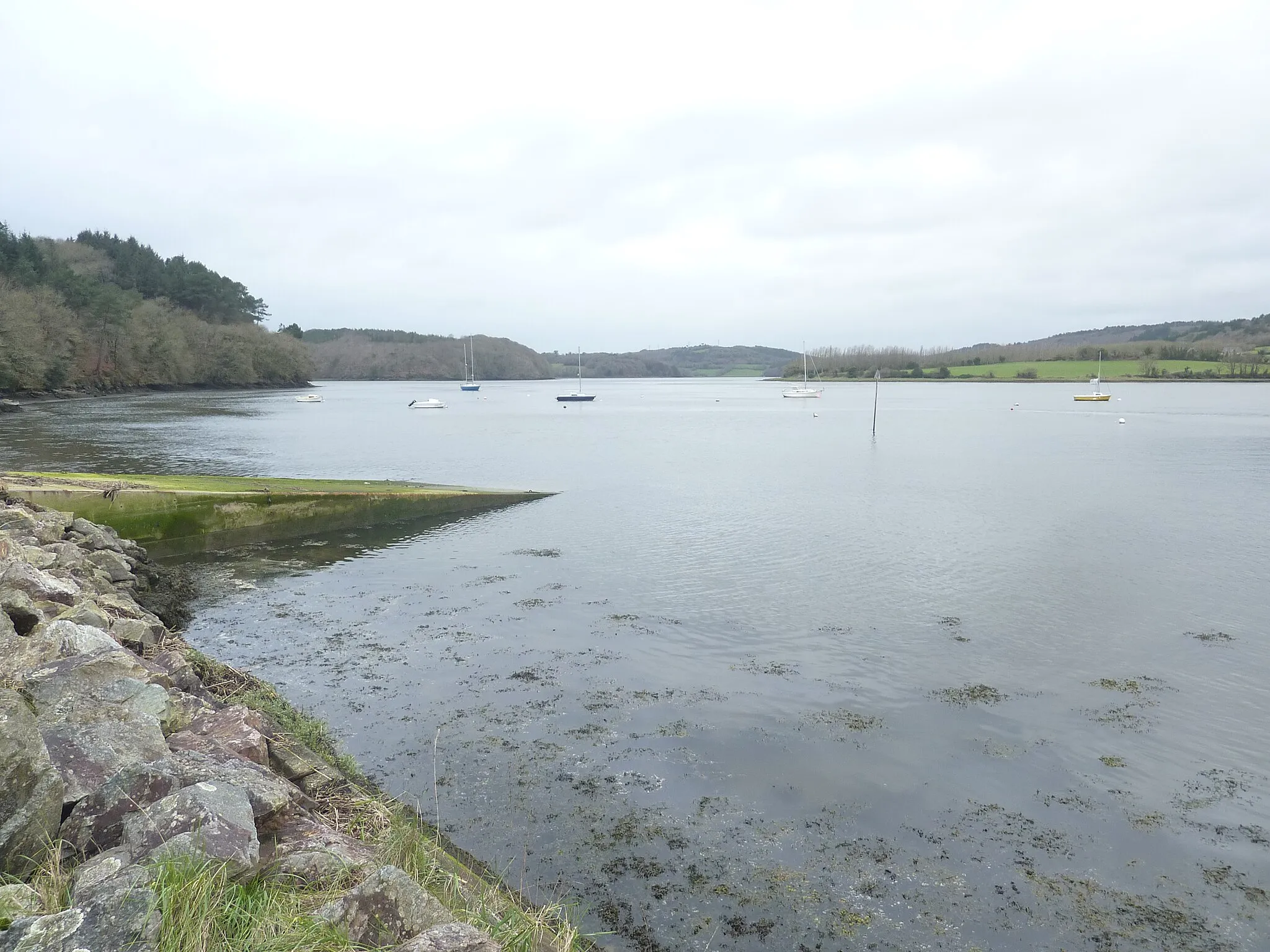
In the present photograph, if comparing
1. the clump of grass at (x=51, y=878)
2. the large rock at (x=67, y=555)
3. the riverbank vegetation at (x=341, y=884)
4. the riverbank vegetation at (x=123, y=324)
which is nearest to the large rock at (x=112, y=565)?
the large rock at (x=67, y=555)

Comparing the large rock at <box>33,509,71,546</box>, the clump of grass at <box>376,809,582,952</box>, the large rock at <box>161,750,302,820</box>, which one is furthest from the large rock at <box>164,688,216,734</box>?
the large rock at <box>33,509,71,546</box>

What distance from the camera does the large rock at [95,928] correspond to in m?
3.10

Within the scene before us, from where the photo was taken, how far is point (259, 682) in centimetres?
898

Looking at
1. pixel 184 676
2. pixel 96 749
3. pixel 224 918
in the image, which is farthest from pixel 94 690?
pixel 224 918

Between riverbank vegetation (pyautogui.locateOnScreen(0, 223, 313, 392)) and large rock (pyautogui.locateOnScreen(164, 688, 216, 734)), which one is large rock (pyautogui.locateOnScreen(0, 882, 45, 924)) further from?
riverbank vegetation (pyautogui.locateOnScreen(0, 223, 313, 392))

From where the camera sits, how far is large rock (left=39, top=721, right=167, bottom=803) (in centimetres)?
463

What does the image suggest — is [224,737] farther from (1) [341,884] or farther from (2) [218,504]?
(2) [218,504]

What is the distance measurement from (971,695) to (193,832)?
27.6 feet

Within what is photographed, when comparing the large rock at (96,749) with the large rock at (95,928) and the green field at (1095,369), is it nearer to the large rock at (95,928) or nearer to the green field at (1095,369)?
the large rock at (95,928)

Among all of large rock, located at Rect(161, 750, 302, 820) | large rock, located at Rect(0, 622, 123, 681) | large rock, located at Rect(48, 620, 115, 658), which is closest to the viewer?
large rock, located at Rect(161, 750, 302, 820)

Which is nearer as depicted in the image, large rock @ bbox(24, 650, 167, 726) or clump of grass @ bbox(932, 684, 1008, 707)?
large rock @ bbox(24, 650, 167, 726)

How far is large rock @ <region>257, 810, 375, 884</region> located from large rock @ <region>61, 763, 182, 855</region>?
0.63 meters

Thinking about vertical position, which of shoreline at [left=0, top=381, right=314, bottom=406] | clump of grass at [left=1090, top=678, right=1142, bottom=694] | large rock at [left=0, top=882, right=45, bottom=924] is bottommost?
clump of grass at [left=1090, top=678, right=1142, bottom=694]

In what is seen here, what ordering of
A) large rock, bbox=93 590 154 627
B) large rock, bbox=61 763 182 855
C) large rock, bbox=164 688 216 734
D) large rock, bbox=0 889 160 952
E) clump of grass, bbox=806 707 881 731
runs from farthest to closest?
large rock, bbox=93 590 154 627, clump of grass, bbox=806 707 881 731, large rock, bbox=164 688 216 734, large rock, bbox=61 763 182 855, large rock, bbox=0 889 160 952
